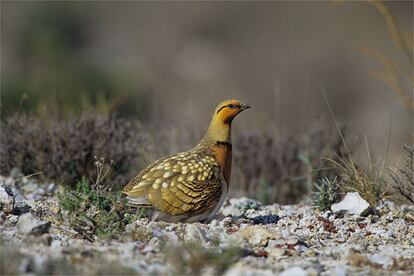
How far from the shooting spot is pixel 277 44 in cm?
3331

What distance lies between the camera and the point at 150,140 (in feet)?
34.8

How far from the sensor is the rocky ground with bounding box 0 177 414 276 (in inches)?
198

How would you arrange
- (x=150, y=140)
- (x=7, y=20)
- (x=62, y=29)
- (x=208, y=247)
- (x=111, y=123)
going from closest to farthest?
(x=208, y=247), (x=111, y=123), (x=150, y=140), (x=62, y=29), (x=7, y=20)

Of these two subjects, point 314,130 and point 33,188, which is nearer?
point 33,188

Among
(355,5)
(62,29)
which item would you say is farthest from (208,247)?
(355,5)

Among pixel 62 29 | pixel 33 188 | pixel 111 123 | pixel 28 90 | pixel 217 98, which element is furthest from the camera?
pixel 62 29

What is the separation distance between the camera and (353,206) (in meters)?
7.63

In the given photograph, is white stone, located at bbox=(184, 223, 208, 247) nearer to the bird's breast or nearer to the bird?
the bird

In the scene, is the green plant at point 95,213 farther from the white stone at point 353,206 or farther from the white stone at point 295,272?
the white stone at point 353,206

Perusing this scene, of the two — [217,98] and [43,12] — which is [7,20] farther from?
[217,98]

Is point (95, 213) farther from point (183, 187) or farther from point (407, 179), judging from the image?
point (407, 179)

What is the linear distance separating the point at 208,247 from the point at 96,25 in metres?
28.6

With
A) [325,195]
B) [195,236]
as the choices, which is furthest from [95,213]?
[325,195]

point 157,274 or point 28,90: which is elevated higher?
point 157,274
